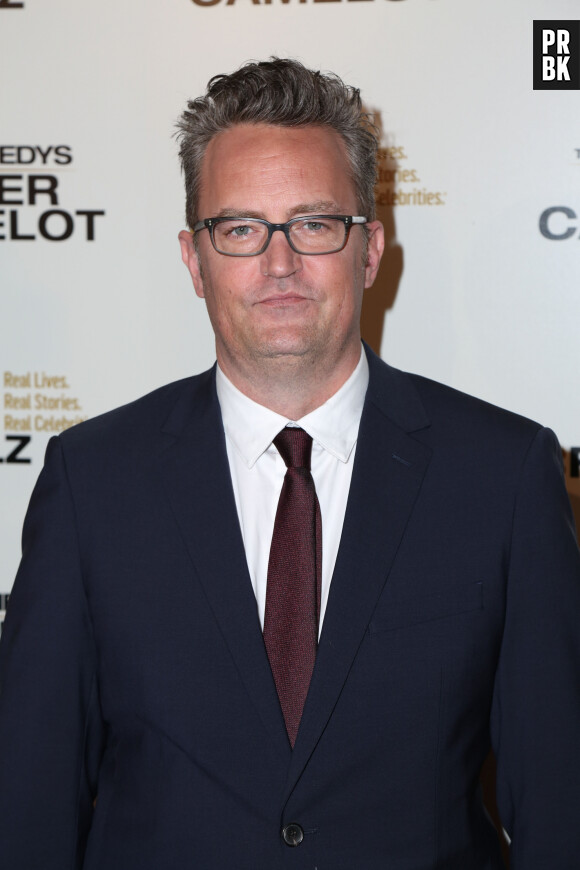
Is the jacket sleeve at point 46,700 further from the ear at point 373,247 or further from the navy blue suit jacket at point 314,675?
the ear at point 373,247

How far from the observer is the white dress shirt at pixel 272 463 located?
1.60 metres

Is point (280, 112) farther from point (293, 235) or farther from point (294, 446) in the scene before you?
point (294, 446)

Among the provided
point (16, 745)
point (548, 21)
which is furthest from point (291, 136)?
Answer: point (16, 745)

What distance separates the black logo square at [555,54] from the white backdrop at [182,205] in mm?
23

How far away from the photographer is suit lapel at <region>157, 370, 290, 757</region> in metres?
1.47

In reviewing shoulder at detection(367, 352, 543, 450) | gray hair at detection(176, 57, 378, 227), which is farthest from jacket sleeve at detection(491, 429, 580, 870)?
gray hair at detection(176, 57, 378, 227)

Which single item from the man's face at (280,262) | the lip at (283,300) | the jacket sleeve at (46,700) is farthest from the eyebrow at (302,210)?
the jacket sleeve at (46,700)

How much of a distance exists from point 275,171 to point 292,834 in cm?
103

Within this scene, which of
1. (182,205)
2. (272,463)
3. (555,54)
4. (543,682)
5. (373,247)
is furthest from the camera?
(182,205)

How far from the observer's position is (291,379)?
5.38 ft

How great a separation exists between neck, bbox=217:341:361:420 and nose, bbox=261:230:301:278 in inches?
5.4

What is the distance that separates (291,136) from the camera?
167cm

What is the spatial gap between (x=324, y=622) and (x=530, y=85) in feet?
4.55

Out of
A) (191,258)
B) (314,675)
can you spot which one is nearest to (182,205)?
(191,258)
